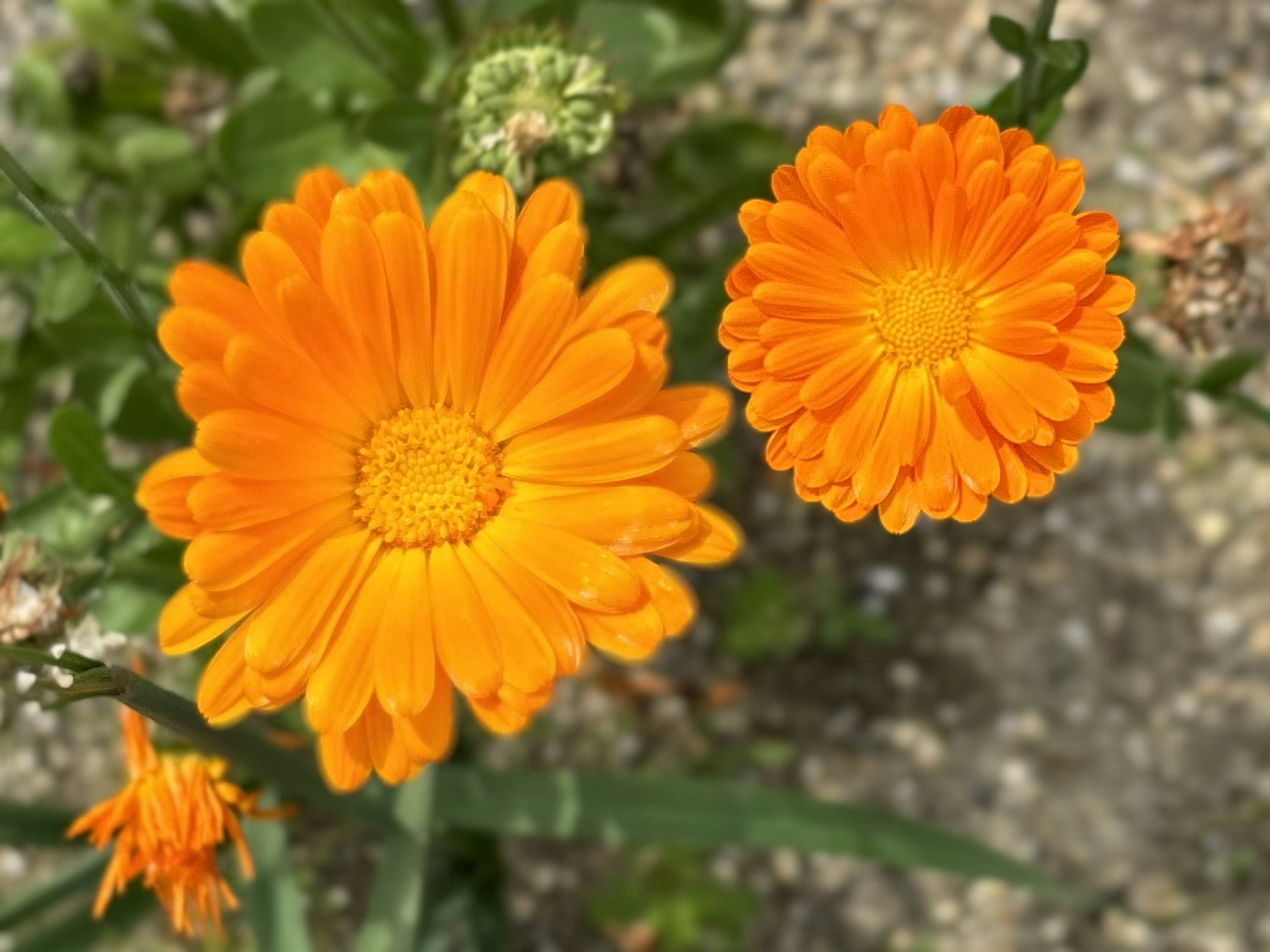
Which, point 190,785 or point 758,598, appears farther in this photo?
point 758,598

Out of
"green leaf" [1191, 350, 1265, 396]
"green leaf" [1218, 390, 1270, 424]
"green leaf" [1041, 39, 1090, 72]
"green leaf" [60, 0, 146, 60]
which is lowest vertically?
"green leaf" [1218, 390, 1270, 424]

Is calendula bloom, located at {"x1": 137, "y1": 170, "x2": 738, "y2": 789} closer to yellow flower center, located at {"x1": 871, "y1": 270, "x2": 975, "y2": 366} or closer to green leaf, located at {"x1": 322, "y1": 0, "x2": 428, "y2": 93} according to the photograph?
yellow flower center, located at {"x1": 871, "y1": 270, "x2": 975, "y2": 366}

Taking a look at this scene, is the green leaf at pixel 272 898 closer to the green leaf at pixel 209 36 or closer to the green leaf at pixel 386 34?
the green leaf at pixel 386 34

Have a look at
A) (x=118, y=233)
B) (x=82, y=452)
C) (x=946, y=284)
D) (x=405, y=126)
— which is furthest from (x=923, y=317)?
(x=118, y=233)

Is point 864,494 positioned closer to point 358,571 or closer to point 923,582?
point 358,571

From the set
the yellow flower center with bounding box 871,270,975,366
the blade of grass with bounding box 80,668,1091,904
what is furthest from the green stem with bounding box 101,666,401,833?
the yellow flower center with bounding box 871,270,975,366

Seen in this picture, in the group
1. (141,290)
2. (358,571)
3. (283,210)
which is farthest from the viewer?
(141,290)

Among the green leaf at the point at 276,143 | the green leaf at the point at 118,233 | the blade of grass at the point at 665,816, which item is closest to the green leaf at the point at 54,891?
the blade of grass at the point at 665,816

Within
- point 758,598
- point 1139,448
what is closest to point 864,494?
point 758,598
